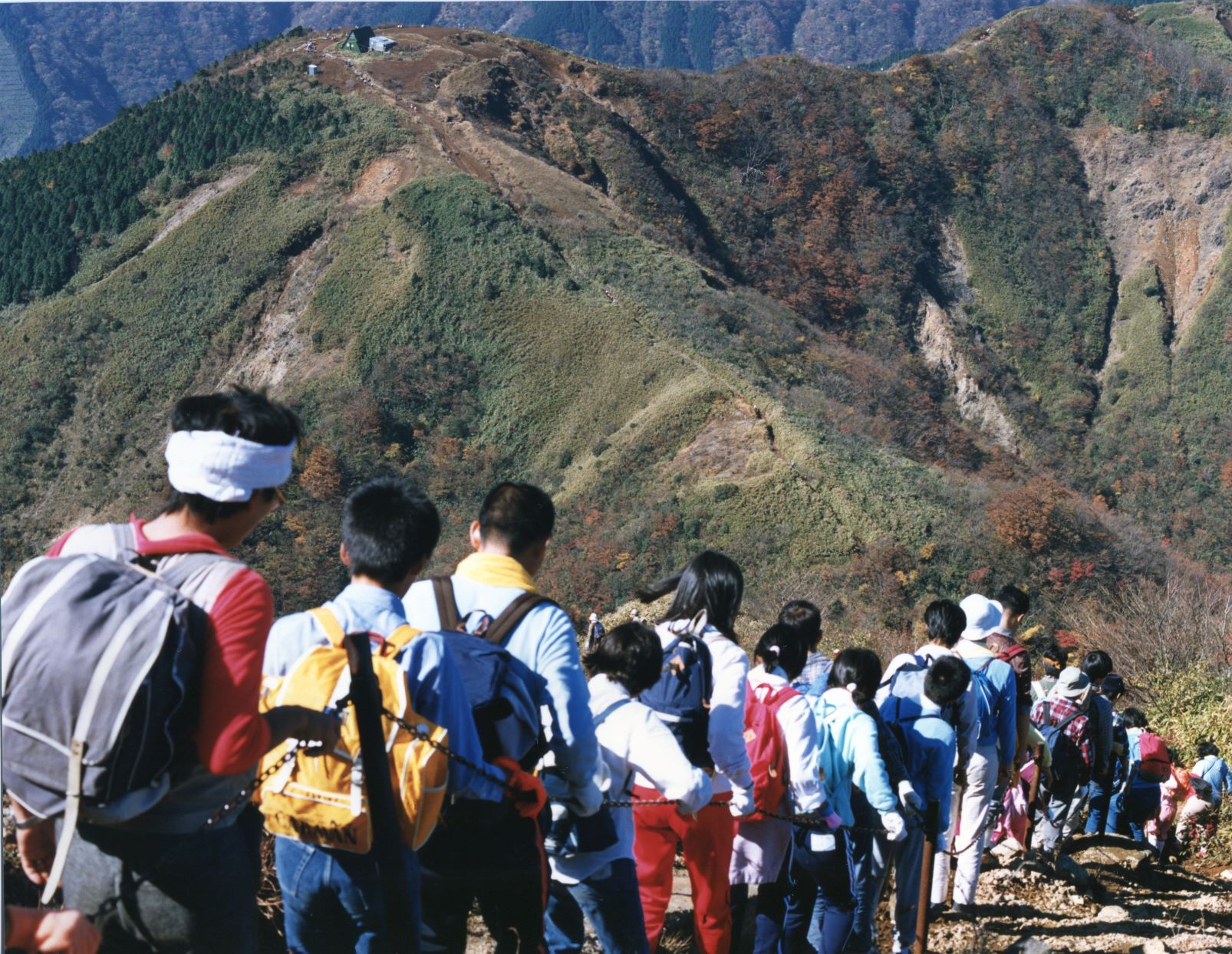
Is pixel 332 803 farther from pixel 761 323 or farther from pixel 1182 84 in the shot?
pixel 1182 84

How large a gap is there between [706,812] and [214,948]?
195cm

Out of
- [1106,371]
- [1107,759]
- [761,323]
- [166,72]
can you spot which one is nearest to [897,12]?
[166,72]

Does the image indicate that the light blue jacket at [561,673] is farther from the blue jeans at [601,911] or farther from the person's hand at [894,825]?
the person's hand at [894,825]

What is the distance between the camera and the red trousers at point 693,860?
3.95 m

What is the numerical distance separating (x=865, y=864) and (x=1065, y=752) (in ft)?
10.00

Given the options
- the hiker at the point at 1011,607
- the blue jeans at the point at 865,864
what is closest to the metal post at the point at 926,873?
the blue jeans at the point at 865,864

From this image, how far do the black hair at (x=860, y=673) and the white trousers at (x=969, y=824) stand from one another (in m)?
1.24

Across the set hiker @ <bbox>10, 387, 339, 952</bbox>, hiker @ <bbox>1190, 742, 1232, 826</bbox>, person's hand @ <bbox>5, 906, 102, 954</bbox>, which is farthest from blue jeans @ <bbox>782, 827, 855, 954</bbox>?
hiker @ <bbox>1190, 742, 1232, 826</bbox>

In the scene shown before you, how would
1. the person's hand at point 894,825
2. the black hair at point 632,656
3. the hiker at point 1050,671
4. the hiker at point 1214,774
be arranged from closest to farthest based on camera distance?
the black hair at point 632,656, the person's hand at point 894,825, the hiker at point 1050,671, the hiker at point 1214,774

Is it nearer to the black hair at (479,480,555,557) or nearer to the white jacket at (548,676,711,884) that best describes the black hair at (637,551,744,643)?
the white jacket at (548,676,711,884)

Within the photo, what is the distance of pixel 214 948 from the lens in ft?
7.83

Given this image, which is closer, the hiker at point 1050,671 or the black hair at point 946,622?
the black hair at point 946,622

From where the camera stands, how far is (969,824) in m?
5.83

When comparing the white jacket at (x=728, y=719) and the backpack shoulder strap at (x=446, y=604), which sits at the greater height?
the backpack shoulder strap at (x=446, y=604)
